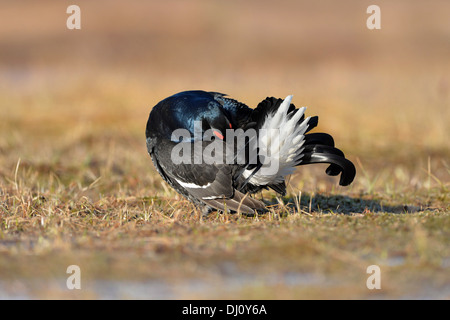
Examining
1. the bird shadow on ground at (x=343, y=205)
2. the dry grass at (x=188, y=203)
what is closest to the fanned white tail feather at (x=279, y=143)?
the dry grass at (x=188, y=203)

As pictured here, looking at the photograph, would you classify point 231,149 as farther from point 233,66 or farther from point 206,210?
point 233,66

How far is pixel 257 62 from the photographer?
617 inches

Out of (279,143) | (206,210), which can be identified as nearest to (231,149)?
(279,143)

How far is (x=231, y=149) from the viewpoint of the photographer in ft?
15.7

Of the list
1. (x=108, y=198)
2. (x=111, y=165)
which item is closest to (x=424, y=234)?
(x=108, y=198)

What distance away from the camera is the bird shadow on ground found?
5.37 metres

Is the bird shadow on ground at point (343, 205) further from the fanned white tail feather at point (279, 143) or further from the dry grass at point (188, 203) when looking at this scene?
the fanned white tail feather at point (279, 143)

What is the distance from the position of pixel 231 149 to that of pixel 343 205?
1.23m

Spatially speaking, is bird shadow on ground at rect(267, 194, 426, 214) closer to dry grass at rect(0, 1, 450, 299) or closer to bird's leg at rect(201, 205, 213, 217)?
dry grass at rect(0, 1, 450, 299)

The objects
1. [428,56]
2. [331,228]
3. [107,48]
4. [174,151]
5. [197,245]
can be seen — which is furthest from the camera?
[107,48]

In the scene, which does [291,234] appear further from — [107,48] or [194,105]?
[107,48]

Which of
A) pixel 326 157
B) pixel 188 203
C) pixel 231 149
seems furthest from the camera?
pixel 188 203

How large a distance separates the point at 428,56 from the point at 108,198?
11603mm

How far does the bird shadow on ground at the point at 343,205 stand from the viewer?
5.37 meters
